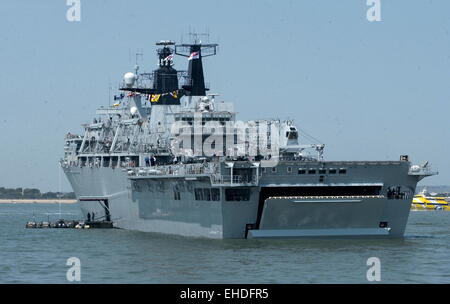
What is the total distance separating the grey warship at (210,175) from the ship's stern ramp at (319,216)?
0.17 ft

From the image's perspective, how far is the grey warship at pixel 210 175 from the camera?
46875 millimetres

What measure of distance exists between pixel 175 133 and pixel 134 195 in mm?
7409

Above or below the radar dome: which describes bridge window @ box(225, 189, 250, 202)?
below

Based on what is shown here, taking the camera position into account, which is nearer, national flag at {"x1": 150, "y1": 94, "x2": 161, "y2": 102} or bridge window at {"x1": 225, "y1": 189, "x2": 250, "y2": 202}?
bridge window at {"x1": 225, "y1": 189, "x2": 250, "y2": 202}

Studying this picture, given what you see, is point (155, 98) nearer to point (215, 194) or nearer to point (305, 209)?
point (215, 194)

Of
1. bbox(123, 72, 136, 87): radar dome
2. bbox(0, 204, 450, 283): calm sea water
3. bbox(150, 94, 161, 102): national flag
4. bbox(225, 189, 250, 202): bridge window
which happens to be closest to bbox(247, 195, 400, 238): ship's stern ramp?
bbox(0, 204, 450, 283): calm sea water

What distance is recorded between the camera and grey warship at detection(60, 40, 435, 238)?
46.9 metres

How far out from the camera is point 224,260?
133 feet

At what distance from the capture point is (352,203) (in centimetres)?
4678

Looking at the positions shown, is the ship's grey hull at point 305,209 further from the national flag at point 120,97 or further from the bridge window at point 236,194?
the national flag at point 120,97

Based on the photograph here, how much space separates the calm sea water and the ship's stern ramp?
0.55 m

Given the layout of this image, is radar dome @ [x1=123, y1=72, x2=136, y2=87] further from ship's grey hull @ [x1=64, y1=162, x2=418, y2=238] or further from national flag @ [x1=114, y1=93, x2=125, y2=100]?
ship's grey hull @ [x1=64, y1=162, x2=418, y2=238]
